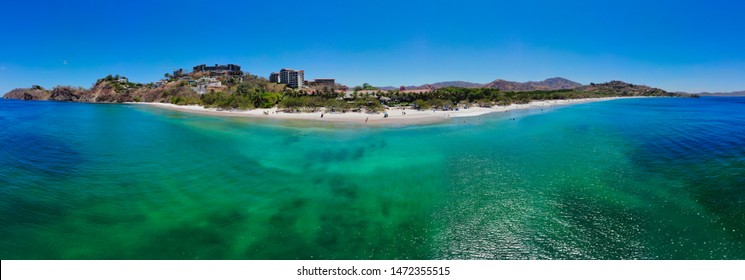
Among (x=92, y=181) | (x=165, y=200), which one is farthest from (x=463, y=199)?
(x=92, y=181)

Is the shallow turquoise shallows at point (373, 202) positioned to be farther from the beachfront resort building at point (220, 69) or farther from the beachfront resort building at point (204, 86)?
the beachfront resort building at point (220, 69)

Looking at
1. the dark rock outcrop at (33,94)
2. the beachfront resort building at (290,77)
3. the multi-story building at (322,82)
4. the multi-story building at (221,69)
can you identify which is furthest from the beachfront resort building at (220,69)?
the dark rock outcrop at (33,94)

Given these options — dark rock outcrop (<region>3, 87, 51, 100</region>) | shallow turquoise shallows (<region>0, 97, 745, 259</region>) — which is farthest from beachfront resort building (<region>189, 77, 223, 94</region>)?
shallow turquoise shallows (<region>0, 97, 745, 259</region>)

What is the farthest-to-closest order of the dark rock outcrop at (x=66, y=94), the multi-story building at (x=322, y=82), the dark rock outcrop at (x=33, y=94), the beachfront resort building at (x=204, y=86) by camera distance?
1. the multi-story building at (x=322, y=82)
2. the dark rock outcrop at (x=33, y=94)
3. the dark rock outcrop at (x=66, y=94)
4. the beachfront resort building at (x=204, y=86)

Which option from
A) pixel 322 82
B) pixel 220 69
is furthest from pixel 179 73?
pixel 322 82

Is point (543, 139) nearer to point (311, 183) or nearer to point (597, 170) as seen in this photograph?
point (597, 170)

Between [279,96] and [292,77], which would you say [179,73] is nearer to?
[292,77]
